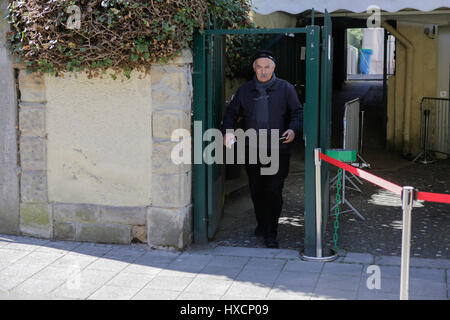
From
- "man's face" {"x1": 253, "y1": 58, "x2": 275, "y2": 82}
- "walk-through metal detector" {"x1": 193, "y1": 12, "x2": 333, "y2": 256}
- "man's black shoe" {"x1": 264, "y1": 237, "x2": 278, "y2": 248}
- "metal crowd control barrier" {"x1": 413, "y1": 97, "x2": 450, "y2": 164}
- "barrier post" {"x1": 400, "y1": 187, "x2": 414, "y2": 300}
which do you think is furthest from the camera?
"metal crowd control barrier" {"x1": 413, "y1": 97, "x2": 450, "y2": 164}

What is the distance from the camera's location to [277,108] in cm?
585

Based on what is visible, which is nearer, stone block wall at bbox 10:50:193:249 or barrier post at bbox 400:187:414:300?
barrier post at bbox 400:187:414:300

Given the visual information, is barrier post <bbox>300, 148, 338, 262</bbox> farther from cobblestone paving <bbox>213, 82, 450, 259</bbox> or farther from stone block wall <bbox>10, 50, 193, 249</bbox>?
stone block wall <bbox>10, 50, 193, 249</bbox>

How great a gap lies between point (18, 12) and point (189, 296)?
10.0 feet

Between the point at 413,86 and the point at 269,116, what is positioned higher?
the point at 413,86

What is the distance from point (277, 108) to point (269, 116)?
0.34ft

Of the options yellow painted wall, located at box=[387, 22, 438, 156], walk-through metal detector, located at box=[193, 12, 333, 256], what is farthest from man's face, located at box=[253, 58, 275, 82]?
yellow painted wall, located at box=[387, 22, 438, 156]

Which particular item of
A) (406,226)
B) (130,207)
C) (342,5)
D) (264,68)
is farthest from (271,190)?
(342,5)

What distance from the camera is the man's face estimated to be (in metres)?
Answer: 5.80

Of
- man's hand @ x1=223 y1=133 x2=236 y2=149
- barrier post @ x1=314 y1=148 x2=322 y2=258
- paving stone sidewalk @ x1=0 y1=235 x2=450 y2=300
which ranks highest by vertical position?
man's hand @ x1=223 y1=133 x2=236 y2=149

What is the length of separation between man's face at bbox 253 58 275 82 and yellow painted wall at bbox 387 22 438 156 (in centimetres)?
593

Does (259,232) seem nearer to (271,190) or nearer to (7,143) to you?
(271,190)

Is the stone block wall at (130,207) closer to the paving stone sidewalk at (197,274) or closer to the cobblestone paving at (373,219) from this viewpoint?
the paving stone sidewalk at (197,274)

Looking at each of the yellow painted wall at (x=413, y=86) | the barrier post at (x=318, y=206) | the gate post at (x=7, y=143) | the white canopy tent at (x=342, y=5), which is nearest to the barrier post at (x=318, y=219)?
the barrier post at (x=318, y=206)
